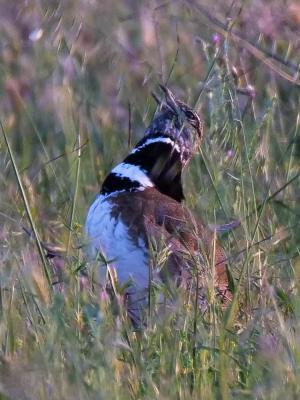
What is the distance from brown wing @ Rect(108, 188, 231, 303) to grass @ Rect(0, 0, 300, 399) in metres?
0.06

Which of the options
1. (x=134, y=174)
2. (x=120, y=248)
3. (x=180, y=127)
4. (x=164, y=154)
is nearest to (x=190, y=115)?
(x=180, y=127)

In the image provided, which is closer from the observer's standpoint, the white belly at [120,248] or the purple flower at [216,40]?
the white belly at [120,248]

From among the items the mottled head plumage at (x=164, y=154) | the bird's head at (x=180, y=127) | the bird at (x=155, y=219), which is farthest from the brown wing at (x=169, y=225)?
the bird's head at (x=180, y=127)

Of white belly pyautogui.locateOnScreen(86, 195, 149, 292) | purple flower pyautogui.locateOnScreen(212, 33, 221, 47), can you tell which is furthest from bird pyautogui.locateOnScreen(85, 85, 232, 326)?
purple flower pyautogui.locateOnScreen(212, 33, 221, 47)

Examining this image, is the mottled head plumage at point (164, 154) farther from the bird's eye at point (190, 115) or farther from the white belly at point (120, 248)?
the white belly at point (120, 248)

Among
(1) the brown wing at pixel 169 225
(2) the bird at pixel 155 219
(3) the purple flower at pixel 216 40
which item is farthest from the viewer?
(3) the purple flower at pixel 216 40

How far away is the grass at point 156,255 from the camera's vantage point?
7.59 ft

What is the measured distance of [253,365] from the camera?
2547 mm

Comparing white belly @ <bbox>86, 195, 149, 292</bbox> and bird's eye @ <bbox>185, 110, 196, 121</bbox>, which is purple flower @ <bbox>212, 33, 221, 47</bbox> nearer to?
bird's eye @ <bbox>185, 110, 196, 121</bbox>

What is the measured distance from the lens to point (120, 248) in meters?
3.43

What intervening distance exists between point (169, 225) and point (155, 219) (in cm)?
6

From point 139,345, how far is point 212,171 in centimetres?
85

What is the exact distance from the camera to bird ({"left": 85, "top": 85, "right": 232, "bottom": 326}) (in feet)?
10.2

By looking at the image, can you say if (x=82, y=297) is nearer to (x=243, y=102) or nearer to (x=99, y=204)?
(x=99, y=204)
